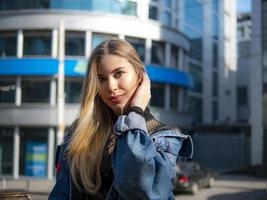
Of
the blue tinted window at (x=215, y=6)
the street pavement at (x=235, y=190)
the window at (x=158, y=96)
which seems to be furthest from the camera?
the blue tinted window at (x=215, y=6)

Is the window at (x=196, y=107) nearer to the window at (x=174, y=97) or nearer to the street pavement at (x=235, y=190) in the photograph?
the window at (x=174, y=97)

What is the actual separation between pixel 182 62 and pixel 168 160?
31665mm

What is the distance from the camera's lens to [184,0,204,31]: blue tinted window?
33000 millimetres

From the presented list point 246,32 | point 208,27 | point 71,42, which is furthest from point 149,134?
point 246,32

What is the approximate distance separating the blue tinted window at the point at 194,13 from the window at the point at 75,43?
7332 mm

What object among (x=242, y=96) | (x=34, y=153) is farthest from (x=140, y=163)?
(x=242, y=96)

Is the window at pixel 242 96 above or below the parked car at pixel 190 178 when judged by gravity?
above

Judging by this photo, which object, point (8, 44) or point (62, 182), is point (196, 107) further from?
point (62, 182)

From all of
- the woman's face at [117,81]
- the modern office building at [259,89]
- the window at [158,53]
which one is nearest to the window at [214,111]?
the modern office building at [259,89]

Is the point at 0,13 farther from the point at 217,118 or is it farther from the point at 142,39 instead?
the point at 217,118

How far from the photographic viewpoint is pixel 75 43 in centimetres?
2883

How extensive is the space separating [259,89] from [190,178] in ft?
38.9

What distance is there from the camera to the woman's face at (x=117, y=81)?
6.04ft

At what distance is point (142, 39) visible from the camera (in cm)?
3002
